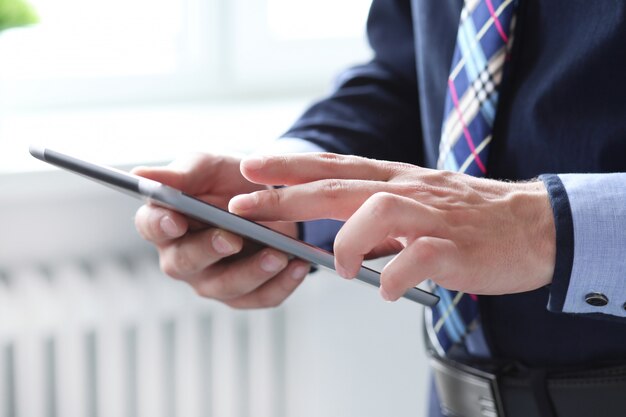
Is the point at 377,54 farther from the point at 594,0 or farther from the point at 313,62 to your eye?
the point at 313,62

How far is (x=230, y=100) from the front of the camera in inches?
87.6

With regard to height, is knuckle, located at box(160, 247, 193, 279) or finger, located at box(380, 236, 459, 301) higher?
finger, located at box(380, 236, 459, 301)

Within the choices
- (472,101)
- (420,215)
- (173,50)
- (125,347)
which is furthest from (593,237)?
(173,50)

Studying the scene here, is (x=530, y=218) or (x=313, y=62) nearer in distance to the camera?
(x=530, y=218)

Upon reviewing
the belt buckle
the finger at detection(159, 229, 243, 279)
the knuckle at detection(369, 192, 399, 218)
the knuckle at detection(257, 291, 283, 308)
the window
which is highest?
the window

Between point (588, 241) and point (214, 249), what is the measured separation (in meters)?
0.35

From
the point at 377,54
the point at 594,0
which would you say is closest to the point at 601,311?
the point at 594,0

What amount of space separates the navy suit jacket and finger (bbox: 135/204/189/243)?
222 millimetres

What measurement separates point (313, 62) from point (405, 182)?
Result: 61.6 inches

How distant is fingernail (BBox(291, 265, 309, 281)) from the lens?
3.10 ft

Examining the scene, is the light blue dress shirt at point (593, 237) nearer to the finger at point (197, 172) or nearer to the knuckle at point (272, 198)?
the knuckle at point (272, 198)

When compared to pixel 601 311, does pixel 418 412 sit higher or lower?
lower

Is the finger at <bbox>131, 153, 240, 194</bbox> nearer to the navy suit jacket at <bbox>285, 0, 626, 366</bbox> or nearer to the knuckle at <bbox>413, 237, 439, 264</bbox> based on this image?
the navy suit jacket at <bbox>285, 0, 626, 366</bbox>

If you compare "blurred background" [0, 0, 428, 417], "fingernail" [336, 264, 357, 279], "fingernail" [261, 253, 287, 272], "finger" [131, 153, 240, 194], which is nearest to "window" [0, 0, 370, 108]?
"blurred background" [0, 0, 428, 417]
